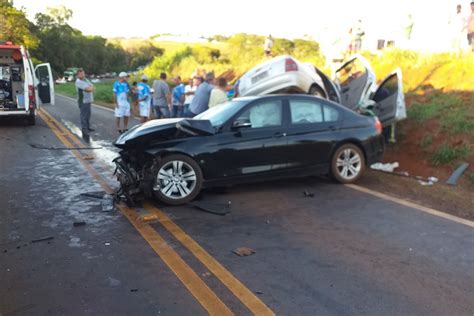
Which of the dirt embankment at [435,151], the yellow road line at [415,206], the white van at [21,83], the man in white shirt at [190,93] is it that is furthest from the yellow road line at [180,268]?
the white van at [21,83]

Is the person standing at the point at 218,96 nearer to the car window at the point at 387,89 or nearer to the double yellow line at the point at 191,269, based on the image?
the car window at the point at 387,89

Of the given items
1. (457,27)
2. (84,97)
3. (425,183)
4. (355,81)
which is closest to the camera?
(425,183)

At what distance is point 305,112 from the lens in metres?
7.43

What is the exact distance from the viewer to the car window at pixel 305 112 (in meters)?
7.34

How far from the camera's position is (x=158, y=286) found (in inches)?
152

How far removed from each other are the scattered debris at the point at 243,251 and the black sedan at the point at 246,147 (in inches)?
70.9

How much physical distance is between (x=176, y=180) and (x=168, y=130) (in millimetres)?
719

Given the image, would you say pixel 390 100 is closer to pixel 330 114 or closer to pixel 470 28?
pixel 330 114

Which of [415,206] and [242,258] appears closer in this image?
[242,258]

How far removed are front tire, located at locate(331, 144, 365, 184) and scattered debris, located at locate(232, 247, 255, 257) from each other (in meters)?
3.23

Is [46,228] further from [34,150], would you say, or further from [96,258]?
[34,150]

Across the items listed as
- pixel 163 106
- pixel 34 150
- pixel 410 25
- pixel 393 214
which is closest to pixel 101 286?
pixel 393 214

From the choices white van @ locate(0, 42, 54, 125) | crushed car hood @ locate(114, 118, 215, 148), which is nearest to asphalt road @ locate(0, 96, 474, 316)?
crushed car hood @ locate(114, 118, 215, 148)

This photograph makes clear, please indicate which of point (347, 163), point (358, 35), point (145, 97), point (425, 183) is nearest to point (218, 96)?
point (347, 163)
